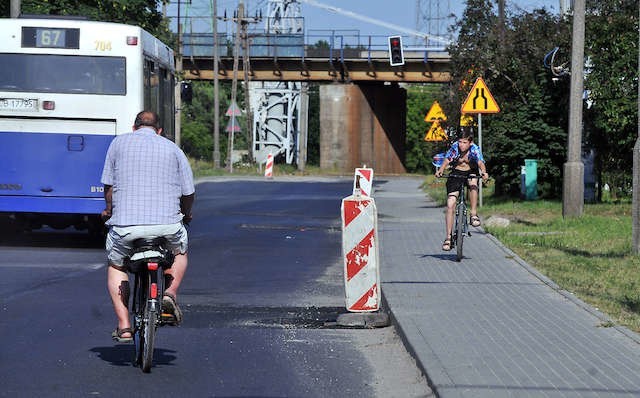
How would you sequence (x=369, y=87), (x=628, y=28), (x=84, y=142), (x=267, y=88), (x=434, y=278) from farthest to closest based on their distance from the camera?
(x=267, y=88)
(x=369, y=87)
(x=628, y=28)
(x=84, y=142)
(x=434, y=278)

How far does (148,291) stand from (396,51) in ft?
168

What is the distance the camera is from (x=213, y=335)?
33.6 ft

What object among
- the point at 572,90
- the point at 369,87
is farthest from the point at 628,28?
the point at 369,87

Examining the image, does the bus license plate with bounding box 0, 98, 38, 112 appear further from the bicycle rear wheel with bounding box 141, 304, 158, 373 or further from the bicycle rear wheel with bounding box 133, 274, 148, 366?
the bicycle rear wheel with bounding box 141, 304, 158, 373

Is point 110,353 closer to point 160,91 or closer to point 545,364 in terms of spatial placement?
point 545,364

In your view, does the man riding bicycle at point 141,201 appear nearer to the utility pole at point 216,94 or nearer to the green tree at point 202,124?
the utility pole at point 216,94

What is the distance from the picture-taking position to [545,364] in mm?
8258

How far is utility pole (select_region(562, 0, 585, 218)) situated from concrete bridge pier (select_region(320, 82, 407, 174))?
5289 cm

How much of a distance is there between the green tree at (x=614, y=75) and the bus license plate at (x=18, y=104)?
12926 mm

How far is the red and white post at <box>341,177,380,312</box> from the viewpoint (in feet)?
36.6

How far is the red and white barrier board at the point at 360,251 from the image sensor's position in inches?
439

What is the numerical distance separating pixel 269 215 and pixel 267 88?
71874 millimetres

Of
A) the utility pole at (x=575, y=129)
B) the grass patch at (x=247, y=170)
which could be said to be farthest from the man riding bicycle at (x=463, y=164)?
the grass patch at (x=247, y=170)

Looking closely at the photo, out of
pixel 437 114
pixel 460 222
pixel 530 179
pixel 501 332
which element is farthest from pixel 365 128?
pixel 501 332
